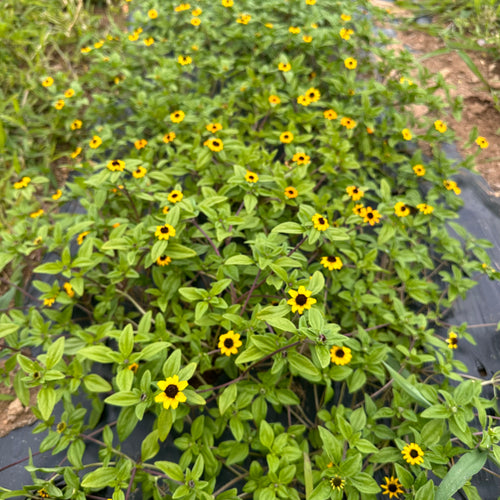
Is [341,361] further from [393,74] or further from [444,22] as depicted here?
[444,22]

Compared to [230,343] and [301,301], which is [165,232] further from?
[301,301]

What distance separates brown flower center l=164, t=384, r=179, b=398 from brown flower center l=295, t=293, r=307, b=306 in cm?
57

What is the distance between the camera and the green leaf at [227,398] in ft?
5.15

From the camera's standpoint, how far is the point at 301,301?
146 cm

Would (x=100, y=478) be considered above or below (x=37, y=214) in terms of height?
above

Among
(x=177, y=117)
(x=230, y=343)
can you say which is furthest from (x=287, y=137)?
(x=230, y=343)

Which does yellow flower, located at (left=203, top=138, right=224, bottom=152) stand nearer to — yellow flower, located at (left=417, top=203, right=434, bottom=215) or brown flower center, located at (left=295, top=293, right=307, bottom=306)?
brown flower center, located at (left=295, top=293, right=307, bottom=306)

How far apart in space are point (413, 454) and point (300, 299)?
2.73 ft

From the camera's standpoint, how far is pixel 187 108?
9.04ft

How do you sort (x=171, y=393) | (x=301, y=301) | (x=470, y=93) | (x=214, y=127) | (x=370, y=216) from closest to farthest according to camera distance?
(x=171, y=393)
(x=301, y=301)
(x=370, y=216)
(x=214, y=127)
(x=470, y=93)

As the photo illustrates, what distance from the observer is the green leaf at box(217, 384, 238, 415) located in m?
1.57

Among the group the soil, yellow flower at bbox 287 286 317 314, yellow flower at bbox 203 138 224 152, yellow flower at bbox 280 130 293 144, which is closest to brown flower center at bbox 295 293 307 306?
yellow flower at bbox 287 286 317 314

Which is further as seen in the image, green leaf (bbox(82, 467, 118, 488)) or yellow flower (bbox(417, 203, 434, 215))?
yellow flower (bbox(417, 203, 434, 215))

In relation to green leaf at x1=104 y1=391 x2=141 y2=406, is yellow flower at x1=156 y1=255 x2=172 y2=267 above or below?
above
